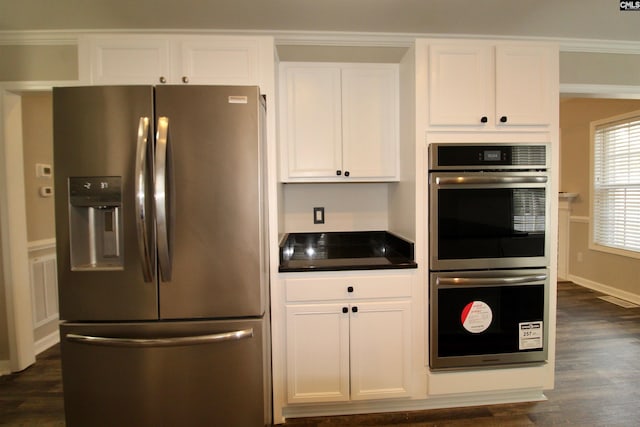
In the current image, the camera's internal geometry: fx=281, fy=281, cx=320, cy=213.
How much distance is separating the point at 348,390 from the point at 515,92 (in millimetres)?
2098

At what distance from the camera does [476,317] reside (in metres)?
1.73

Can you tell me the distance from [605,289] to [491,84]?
386 centimetres

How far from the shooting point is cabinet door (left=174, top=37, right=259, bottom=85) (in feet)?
5.41

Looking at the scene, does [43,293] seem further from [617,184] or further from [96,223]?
[617,184]

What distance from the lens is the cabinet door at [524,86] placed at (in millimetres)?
1723

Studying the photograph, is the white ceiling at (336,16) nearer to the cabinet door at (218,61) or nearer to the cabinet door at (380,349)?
the cabinet door at (218,61)

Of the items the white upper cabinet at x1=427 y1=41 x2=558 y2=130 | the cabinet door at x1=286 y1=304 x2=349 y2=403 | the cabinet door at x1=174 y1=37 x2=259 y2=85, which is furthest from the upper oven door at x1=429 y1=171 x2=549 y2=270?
the cabinet door at x1=174 y1=37 x2=259 y2=85

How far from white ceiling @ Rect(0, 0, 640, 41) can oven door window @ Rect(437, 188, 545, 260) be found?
121 centimetres

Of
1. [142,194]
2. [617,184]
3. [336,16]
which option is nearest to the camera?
[142,194]

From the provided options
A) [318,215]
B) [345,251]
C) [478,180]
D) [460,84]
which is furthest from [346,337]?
[460,84]

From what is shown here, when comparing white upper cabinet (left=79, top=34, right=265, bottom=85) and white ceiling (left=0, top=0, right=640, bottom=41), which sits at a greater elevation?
white ceiling (left=0, top=0, right=640, bottom=41)

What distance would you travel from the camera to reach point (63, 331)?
128 centimetres

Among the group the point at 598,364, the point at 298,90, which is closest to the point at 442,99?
the point at 298,90

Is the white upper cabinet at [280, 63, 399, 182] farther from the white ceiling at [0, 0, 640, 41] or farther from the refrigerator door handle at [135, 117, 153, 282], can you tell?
the refrigerator door handle at [135, 117, 153, 282]
